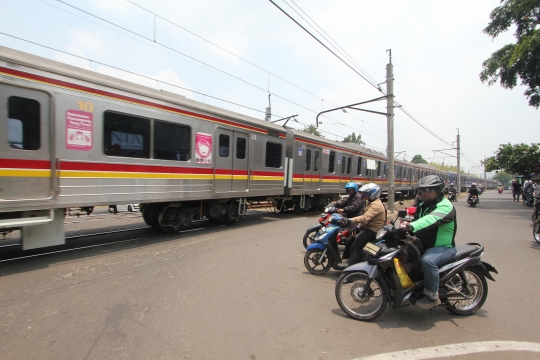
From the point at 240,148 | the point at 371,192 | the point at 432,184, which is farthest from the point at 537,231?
the point at 240,148

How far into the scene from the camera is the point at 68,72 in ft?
17.1

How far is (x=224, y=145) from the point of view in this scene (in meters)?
8.40

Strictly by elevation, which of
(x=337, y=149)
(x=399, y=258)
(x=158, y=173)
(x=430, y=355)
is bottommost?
(x=430, y=355)

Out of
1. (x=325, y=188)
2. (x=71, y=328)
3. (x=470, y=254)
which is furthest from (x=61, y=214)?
(x=325, y=188)

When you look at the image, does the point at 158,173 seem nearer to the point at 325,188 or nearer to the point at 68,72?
the point at 68,72

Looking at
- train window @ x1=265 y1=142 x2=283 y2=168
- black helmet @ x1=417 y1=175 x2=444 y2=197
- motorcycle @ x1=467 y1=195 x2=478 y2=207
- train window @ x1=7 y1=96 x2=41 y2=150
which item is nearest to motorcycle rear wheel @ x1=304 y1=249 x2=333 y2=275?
black helmet @ x1=417 y1=175 x2=444 y2=197

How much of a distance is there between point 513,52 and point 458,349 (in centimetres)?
1922

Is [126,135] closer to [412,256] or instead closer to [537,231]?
[412,256]

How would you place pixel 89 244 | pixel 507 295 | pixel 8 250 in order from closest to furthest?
pixel 507 295, pixel 8 250, pixel 89 244

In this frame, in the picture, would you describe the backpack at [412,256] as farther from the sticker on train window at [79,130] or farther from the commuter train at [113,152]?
the sticker on train window at [79,130]

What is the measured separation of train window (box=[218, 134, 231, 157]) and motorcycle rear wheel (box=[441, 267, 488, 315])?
6285 mm

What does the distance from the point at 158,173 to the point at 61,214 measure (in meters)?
2.02

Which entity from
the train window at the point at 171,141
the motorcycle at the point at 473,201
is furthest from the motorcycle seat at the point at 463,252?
the motorcycle at the point at 473,201

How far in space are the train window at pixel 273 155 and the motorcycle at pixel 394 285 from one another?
22.6 feet
